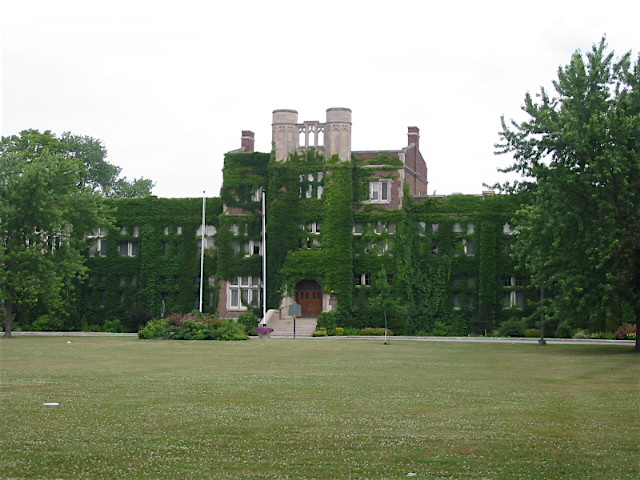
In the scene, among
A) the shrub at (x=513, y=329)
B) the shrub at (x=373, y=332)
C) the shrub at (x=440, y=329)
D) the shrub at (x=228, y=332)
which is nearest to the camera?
the shrub at (x=228, y=332)

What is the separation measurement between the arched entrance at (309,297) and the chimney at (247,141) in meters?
12.6

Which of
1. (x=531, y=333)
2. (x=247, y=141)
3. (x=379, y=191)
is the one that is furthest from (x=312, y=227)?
(x=531, y=333)

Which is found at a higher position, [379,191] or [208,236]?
[379,191]

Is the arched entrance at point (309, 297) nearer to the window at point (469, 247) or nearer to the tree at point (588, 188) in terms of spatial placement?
the window at point (469, 247)

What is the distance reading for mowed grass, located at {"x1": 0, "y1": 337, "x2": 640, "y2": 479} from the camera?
11.9 meters

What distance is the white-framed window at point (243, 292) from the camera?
68.4m

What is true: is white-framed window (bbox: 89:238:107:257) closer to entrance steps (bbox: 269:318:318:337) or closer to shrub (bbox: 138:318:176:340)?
entrance steps (bbox: 269:318:318:337)

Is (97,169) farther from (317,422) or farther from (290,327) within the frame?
(317,422)

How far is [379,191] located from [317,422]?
5234 cm

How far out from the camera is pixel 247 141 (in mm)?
73000

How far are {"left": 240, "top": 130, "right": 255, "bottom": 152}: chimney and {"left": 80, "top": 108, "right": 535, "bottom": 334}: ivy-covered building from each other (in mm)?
2677

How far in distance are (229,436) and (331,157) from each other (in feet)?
176

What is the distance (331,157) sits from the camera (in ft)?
219

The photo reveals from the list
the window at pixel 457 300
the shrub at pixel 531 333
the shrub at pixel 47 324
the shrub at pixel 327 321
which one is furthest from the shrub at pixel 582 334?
the shrub at pixel 47 324
